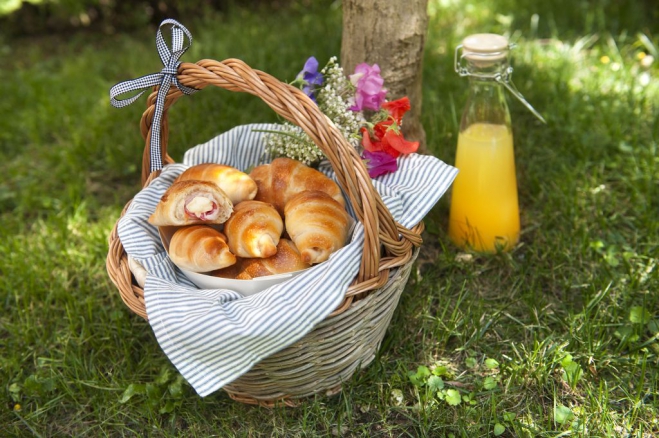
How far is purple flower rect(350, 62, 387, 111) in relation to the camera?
5.28ft

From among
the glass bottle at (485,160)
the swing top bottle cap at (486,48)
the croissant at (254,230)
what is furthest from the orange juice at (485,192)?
the croissant at (254,230)

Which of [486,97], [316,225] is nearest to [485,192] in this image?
[486,97]

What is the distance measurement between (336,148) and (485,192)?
737 mm

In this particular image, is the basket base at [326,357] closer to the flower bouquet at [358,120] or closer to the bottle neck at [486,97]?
the flower bouquet at [358,120]

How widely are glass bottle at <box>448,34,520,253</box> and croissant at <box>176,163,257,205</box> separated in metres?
0.60

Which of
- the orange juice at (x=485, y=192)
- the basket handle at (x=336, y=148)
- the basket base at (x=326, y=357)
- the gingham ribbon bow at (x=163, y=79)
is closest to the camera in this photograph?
the basket handle at (x=336, y=148)

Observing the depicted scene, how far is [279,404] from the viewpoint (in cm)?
149

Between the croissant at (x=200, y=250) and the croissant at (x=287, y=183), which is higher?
the croissant at (x=287, y=183)

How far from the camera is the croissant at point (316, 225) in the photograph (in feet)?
4.41

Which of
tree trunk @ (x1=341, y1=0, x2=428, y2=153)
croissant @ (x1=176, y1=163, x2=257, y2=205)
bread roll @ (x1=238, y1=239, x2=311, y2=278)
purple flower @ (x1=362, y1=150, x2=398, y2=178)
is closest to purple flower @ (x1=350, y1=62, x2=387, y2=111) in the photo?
purple flower @ (x1=362, y1=150, x2=398, y2=178)

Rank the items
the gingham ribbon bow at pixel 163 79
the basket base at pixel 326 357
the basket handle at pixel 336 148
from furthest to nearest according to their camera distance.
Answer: the gingham ribbon bow at pixel 163 79, the basket base at pixel 326 357, the basket handle at pixel 336 148

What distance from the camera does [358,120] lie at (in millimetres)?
1615

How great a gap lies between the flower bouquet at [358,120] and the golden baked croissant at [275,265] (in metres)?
0.28

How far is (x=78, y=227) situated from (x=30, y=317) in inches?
15.9
